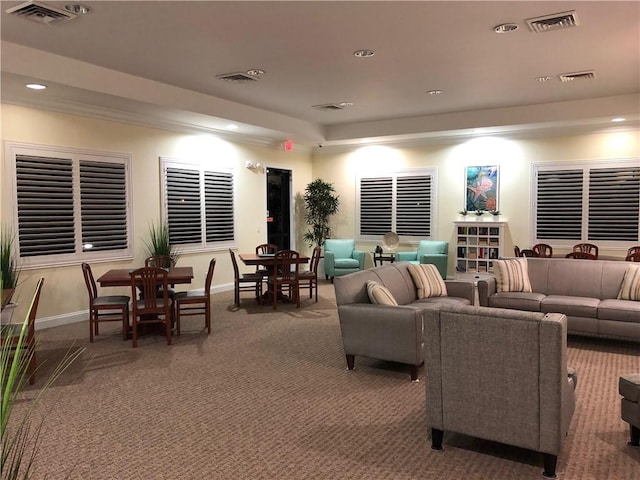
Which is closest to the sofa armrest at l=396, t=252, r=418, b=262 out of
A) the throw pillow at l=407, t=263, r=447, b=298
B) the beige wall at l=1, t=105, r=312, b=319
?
the beige wall at l=1, t=105, r=312, b=319

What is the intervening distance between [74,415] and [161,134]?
5.06 metres

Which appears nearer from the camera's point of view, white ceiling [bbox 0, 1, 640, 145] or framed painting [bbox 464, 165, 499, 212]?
white ceiling [bbox 0, 1, 640, 145]

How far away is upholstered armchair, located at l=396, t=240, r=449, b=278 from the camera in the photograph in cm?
921

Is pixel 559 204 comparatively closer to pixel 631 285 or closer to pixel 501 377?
pixel 631 285

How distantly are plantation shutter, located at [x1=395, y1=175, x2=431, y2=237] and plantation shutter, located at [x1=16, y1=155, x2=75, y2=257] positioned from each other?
6194 millimetres

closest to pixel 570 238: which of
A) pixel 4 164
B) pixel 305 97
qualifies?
pixel 305 97

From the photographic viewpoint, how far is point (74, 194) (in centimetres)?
657

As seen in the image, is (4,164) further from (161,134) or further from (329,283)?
(329,283)

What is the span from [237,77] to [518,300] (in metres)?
4.33

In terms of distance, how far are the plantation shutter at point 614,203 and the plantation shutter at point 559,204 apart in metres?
0.21

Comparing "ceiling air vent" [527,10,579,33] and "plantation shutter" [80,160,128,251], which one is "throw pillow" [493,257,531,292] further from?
"plantation shutter" [80,160,128,251]

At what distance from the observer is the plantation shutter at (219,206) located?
8694mm

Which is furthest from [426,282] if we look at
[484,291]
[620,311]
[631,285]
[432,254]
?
[432,254]

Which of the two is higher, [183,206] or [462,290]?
[183,206]
